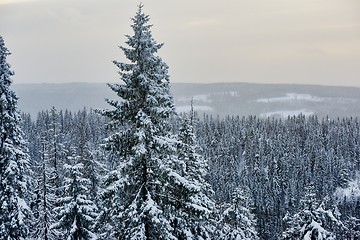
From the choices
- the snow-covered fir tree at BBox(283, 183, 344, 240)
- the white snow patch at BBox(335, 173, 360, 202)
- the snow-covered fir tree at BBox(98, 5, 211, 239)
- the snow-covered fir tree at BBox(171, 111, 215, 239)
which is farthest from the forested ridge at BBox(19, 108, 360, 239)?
the snow-covered fir tree at BBox(98, 5, 211, 239)

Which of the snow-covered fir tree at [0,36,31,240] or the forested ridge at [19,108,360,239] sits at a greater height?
the snow-covered fir tree at [0,36,31,240]

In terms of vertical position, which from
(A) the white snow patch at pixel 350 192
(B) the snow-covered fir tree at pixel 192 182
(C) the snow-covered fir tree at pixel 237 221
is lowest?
(A) the white snow patch at pixel 350 192

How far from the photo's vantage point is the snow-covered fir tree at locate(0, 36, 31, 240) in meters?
23.0

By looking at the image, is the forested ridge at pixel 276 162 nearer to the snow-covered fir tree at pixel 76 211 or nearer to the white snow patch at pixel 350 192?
the white snow patch at pixel 350 192

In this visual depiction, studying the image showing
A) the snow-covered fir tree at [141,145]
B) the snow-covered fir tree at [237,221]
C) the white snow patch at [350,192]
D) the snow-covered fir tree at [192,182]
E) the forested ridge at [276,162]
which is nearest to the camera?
the snow-covered fir tree at [141,145]

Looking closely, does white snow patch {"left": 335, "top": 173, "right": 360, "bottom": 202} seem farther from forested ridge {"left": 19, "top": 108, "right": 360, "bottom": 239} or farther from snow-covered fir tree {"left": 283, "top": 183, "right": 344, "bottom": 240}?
snow-covered fir tree {"left": 283, "top": 183, "right": 344, "bottom": 240}

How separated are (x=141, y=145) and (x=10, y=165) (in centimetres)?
1097

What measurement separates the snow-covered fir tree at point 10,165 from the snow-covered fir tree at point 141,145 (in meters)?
9.01

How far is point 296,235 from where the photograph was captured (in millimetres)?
27359

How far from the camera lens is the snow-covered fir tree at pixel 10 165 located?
23047mm

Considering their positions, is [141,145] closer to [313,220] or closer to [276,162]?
[313,220]

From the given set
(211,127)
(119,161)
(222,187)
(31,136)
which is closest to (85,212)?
(119,161)

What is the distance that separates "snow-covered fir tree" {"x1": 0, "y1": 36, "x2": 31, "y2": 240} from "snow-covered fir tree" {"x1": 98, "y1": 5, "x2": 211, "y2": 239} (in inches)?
355

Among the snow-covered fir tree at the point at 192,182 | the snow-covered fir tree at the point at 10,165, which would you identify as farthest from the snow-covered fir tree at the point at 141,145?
the snow-covered fir tree at the point at 10,165
